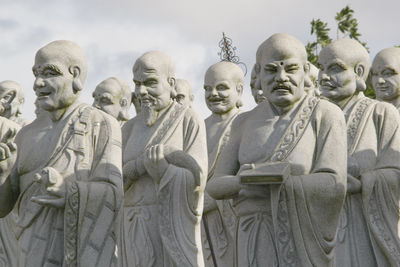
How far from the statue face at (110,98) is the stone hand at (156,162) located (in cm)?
400

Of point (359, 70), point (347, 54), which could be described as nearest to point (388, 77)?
point (359, 70)

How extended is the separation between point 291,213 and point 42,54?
117 inches

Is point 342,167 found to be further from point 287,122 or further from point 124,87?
point 124,87

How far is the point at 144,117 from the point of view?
15.6m

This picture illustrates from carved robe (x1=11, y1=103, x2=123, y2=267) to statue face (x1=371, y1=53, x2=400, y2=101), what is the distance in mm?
4588

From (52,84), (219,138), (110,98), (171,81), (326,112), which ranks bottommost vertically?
(326,112)

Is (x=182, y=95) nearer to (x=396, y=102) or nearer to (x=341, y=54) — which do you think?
(x=396, y=102)

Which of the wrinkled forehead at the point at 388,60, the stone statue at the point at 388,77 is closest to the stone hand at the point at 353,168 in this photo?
the stone statue at the point at 388,77

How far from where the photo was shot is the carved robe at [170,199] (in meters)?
14.7

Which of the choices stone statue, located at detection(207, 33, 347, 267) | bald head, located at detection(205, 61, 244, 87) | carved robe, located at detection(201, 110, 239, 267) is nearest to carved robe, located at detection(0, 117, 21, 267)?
stone statue, located at detection(207, 33, 347, 267)

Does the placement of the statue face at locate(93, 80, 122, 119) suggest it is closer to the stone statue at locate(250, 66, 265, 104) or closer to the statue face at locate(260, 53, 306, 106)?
the stone statue at locate(250, 66, 265, 104)

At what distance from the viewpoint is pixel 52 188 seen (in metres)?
13.0

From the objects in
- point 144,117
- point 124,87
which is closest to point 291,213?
point 144,117

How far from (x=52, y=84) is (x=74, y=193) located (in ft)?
3.91
